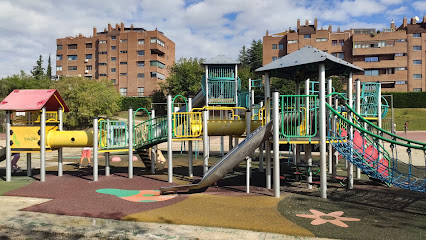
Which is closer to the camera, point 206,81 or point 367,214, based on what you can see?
point 367,214

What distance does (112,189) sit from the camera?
10.7 meters

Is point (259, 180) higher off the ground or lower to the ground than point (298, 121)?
lower

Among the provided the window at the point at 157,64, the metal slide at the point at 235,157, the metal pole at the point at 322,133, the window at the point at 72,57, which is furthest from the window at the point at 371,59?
the window at the point at 72,57

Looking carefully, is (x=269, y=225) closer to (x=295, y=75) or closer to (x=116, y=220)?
(x=116, y=220)

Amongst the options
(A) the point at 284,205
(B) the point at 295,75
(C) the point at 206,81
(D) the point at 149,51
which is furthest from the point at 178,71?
(A) the point at 284,205

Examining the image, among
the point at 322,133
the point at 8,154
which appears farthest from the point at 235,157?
the point at 8,154

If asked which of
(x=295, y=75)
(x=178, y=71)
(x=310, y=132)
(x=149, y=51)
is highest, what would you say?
(x=149, y=51)

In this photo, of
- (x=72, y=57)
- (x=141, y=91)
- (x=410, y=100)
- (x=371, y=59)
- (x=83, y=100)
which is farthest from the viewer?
(x=72, y=57)

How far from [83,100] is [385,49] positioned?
49414mm

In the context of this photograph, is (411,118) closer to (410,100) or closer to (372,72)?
(410,100)

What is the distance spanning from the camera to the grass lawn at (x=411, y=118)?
41.0 meters

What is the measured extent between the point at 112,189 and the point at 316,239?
6994mm

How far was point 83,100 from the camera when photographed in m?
43.6

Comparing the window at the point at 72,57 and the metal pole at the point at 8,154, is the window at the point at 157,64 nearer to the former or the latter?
the window at the point at 72,57
